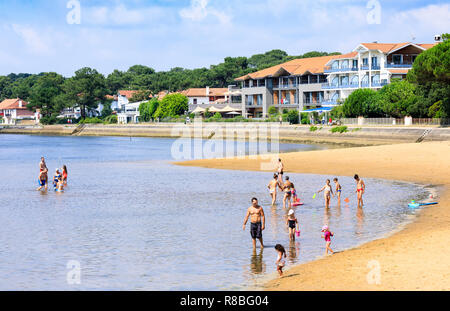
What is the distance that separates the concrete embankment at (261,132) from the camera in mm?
64506

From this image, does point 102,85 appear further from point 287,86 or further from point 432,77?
point 432,77

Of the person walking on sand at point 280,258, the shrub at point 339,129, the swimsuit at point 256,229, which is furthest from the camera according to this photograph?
the shrub at point 339,129

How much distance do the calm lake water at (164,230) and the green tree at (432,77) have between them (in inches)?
1048

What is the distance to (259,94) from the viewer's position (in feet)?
391

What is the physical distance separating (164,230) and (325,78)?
8543 cm

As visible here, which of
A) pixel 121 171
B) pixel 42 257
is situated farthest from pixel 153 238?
pixel 121 171

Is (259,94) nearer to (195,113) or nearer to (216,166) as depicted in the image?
(195,113)

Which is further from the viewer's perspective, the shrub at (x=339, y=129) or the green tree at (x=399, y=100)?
the shrub at (x=339, y=129)

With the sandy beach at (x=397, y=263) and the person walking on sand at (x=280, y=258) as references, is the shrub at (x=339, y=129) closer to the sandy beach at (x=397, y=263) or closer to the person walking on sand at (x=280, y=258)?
the sandy beach at (x=397, y=263)

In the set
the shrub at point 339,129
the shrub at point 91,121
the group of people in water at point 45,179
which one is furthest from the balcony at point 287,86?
the group of people in water at point 45,179

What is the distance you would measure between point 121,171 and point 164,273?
3364cm

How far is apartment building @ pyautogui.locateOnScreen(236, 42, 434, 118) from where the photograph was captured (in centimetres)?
8981

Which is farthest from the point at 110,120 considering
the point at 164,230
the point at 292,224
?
the point at 292,224

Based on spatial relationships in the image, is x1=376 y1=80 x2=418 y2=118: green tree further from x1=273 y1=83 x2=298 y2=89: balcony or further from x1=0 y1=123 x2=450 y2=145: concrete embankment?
x1=273 y1=83 x2=298 y2=89: balcony
